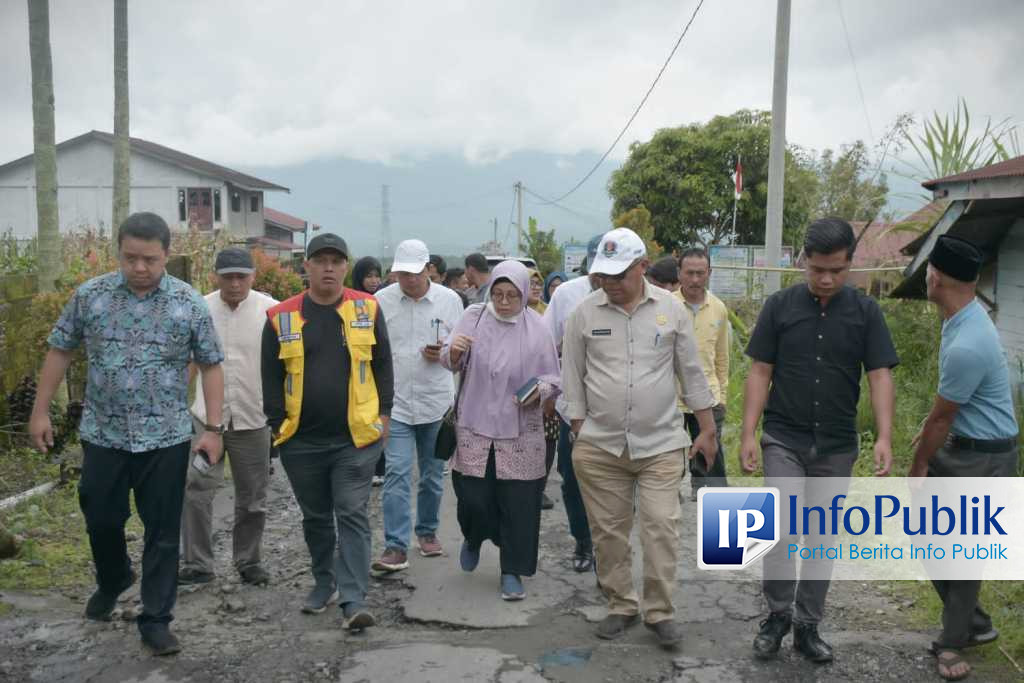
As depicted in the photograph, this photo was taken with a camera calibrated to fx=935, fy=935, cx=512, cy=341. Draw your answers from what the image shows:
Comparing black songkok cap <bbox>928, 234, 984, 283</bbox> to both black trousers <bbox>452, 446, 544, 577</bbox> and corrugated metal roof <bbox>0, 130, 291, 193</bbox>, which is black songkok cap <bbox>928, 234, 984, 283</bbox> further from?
corrugated metal roof <bbox>0, 130, 291, 193</bbox>

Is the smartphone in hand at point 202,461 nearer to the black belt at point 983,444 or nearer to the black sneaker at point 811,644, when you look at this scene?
the black sneaker at point 811,644

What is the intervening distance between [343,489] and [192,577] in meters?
1.26

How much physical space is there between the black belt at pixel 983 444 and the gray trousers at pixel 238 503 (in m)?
3.66

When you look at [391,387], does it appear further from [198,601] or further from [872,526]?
[872,526]

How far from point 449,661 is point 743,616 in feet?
5.50

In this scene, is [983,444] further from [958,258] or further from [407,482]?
[407,482]

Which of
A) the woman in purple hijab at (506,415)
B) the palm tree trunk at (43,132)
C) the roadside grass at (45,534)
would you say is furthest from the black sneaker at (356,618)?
the palm tree trunk at (43,132)

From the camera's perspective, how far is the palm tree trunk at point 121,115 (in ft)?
37.6

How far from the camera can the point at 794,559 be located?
4.40 meters

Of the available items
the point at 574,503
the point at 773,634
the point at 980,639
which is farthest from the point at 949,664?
the point at 574,503

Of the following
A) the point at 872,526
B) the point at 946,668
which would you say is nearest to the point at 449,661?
the point at 946,668

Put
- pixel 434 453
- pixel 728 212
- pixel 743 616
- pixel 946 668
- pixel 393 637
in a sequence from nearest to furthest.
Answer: pixel 946 668, pixel 393 637, pixel 743 616, pixel 434 453, pixel 728 212

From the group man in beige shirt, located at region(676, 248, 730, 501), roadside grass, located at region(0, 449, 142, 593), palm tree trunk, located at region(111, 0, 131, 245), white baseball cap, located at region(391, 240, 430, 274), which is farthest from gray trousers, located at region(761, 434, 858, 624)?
palm tree trunk, located at region(111, 0, 131, 245)

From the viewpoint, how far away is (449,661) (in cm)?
430
